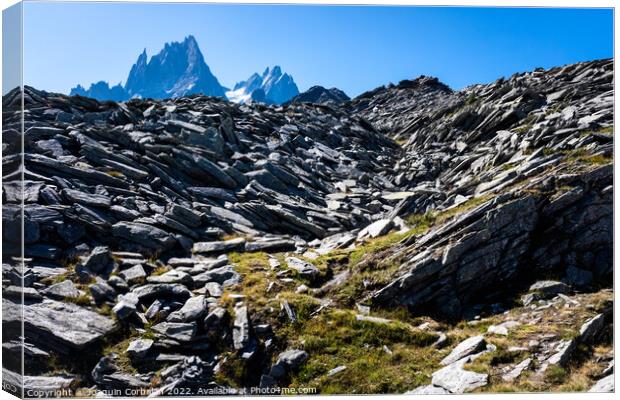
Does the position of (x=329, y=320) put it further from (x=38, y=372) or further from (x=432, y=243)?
(x=38, y=372)

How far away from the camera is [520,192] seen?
20.1m

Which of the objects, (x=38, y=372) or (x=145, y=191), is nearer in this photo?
(x=38, y=372)

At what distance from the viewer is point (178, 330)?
15531 mm

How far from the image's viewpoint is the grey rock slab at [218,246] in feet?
74.1

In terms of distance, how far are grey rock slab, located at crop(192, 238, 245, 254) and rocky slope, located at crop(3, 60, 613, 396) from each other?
0.26 feet

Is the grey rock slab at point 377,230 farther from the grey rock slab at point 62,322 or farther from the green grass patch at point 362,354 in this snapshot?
the grey rock slab at point 62,322

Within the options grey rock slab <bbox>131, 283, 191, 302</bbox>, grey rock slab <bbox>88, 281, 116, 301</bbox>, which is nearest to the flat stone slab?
grey rock slab <bbox>131, 283, 191, 302</bbox>

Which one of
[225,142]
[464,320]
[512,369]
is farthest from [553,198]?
[225,142]

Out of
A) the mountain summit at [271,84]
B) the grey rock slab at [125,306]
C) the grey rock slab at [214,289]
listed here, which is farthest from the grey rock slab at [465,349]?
the mountain summit at [271,84]

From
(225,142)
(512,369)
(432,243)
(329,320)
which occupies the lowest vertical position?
(512,369)

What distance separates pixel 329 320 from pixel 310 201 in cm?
1720

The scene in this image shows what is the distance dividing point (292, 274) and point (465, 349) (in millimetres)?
8177

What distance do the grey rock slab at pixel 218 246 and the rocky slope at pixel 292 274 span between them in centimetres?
8

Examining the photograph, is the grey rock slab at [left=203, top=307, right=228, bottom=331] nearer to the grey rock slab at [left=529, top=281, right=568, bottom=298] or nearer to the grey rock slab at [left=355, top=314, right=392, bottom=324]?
the grey rock slab at [left=355, top=314, right=392, bottom=324]
